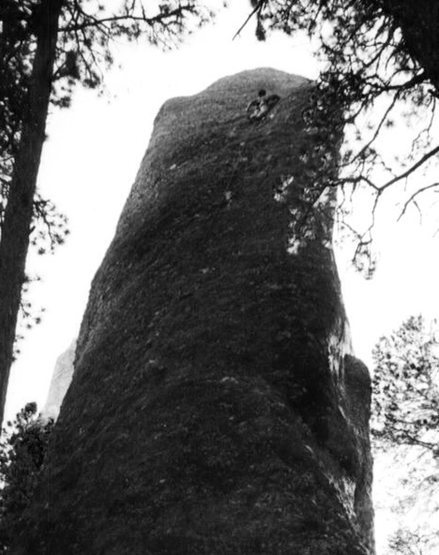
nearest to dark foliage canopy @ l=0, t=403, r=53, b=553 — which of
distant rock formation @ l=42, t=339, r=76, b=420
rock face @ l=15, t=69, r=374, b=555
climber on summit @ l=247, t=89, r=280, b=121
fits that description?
rock face @ l=15, t=69, r=374, b=555

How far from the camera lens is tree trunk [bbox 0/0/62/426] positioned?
607cm

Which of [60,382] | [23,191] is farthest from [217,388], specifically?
[60,382]

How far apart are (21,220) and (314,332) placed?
4.02 metres

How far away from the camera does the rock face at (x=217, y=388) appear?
5594mm

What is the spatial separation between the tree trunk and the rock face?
1.65 m

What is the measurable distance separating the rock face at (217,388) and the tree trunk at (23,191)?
64.8 inches

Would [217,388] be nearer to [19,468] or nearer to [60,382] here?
[19,468]

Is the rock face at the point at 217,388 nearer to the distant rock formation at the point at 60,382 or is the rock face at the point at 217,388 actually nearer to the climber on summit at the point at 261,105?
the climber on summit at the point at 261,105

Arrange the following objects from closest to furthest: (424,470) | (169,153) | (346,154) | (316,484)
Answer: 1. (316,484)
2. (346,154)
3. (169,153)
4. (424,470)

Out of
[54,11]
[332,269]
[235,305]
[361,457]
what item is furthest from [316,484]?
[54,11]

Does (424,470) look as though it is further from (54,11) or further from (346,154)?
(54,11)

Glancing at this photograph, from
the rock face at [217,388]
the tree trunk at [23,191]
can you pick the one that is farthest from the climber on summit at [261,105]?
the tree trunk at [23,191]

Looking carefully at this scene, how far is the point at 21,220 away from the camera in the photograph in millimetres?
6688

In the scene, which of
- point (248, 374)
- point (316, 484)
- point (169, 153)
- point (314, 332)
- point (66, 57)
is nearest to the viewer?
point (316, 484)
